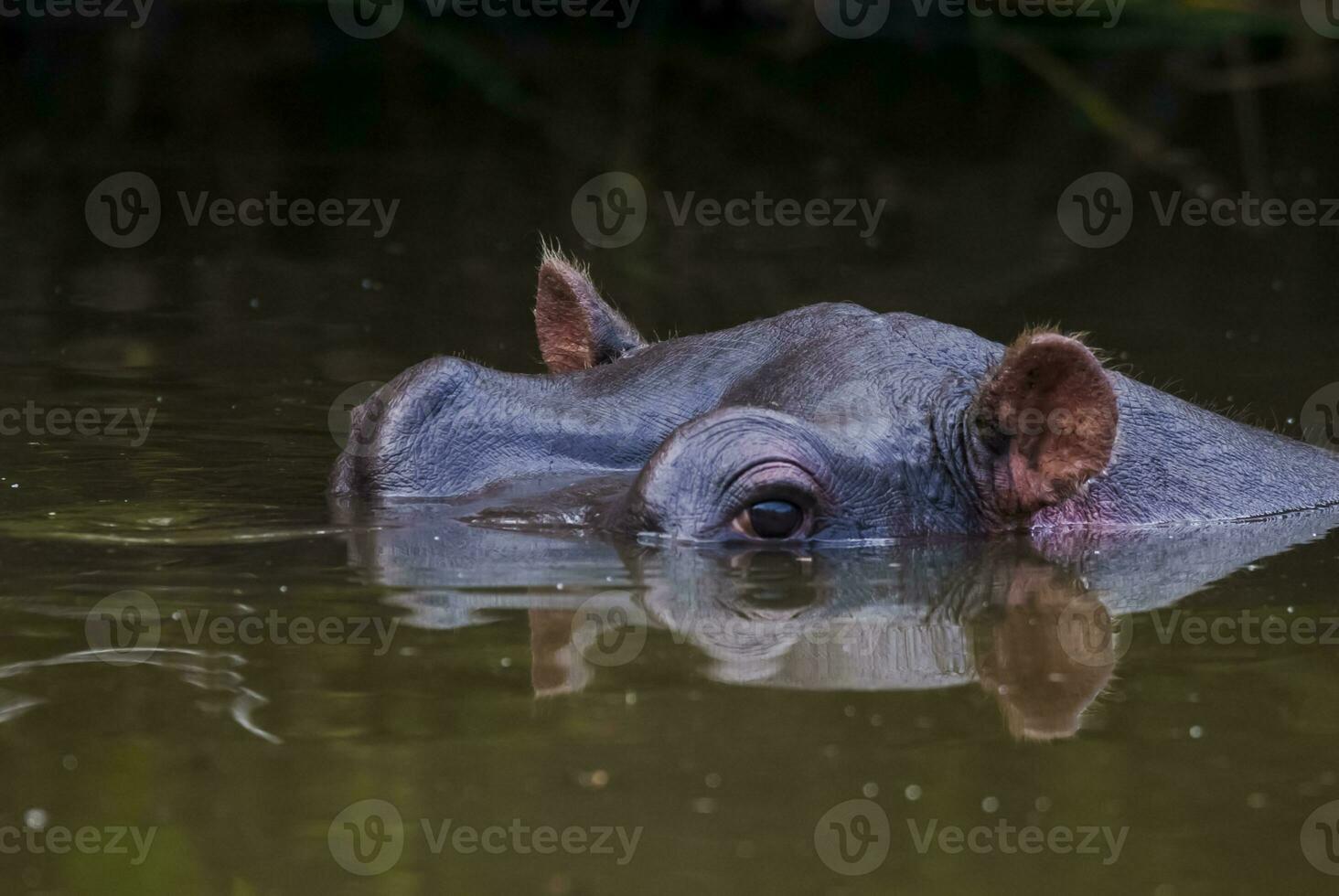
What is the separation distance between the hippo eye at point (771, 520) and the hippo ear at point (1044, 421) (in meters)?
0.57

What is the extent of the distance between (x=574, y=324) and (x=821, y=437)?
163 centimetres

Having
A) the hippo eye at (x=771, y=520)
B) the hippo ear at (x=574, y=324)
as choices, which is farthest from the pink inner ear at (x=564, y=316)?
the hippo eye at (x=771, y=520)

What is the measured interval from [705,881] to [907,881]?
34cm

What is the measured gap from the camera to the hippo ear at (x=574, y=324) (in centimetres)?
690

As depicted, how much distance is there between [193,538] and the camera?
19.0 feet

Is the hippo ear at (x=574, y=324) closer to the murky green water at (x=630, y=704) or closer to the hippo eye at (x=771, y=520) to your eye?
the murky green water at (x=630, y=704)

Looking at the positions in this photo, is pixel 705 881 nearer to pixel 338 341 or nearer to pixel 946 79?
pixel 338 341

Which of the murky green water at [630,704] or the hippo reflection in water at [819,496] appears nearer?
the murky green water at [630,704]

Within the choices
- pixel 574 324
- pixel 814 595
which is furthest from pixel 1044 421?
pixel 574 324

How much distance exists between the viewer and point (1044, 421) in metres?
5.84

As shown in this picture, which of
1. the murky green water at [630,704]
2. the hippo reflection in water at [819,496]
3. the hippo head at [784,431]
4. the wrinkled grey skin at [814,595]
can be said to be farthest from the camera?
the hippo head at [784,431]

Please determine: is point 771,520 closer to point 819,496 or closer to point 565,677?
point 819,496

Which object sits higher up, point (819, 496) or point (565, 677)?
point (819, 496)

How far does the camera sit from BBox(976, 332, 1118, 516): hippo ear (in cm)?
567
